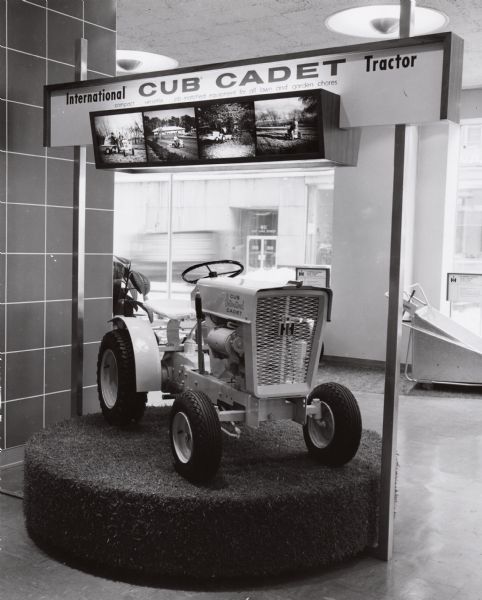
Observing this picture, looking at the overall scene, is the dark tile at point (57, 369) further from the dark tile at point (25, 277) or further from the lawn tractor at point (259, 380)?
the lawn tractor at point (259, 380)

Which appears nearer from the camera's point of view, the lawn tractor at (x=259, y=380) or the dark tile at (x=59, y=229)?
the lawn tractor at (x=259, y=380)

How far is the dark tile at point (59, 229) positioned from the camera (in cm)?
515

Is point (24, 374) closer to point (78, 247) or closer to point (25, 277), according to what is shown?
point (25, 277)

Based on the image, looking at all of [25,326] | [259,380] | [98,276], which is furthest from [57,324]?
[259,380]

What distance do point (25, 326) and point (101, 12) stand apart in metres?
2.40

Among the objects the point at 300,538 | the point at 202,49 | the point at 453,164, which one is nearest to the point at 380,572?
the point at 300,538

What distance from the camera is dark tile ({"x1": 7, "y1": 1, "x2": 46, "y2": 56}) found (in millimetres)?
4805

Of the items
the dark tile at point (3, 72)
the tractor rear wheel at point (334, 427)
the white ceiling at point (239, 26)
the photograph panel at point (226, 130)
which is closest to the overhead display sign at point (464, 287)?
the white ceiling at point (239, 26)

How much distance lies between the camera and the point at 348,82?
3402 millimetres

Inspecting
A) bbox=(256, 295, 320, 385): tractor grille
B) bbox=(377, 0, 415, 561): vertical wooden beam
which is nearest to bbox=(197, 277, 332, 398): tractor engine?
bbox=(256, 295, 320, 385): tractor grille

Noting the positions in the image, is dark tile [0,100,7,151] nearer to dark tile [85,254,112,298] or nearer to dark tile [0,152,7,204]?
dark tile [0,152,7,204]

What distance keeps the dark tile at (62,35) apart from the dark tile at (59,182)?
739 mm

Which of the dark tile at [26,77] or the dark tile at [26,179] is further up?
the dark tile at [26,77]

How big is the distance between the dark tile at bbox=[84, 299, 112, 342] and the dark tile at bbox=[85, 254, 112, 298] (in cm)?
6
